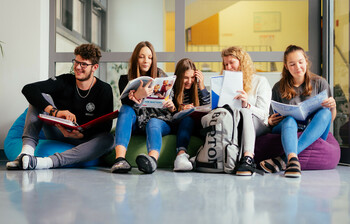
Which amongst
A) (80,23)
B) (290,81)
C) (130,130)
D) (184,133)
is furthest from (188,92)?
(80,23)

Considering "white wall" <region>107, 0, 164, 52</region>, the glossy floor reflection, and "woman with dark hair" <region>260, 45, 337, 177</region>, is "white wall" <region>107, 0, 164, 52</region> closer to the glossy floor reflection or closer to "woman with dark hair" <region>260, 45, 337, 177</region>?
"woman with dark hair" <region>260, 45, 337, 177</region>

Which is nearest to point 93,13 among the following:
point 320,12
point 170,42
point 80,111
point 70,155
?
point 170,42

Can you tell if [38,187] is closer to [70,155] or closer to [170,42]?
[70,155]

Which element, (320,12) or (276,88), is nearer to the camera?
(276,88)

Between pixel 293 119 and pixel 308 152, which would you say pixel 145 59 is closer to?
pixel 293 119

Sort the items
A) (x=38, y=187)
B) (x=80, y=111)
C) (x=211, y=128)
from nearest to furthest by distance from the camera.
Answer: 1. (x=38, y=187)
2. (x=211, y=128)
3. (x=80, y=111)

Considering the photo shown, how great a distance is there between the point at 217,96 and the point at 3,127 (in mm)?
2383

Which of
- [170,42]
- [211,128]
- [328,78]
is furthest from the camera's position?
[170,42]

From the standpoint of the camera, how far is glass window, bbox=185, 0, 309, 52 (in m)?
4.11

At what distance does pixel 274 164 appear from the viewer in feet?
8.24

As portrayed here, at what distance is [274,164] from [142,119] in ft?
3.12

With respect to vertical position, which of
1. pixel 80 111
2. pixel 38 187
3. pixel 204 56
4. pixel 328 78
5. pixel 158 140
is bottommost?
pixel 38 187

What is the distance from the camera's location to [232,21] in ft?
14.3

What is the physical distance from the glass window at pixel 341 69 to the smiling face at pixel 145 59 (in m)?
1.78
